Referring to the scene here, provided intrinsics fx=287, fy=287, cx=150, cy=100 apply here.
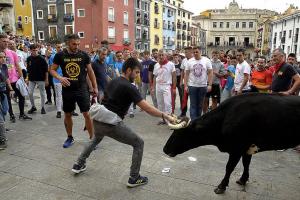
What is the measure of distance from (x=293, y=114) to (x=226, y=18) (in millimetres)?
85231

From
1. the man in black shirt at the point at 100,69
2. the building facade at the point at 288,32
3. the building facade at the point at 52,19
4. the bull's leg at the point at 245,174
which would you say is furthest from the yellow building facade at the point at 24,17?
the bull's leg at the point at 245,174

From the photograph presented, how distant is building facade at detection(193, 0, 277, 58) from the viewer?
272 ft

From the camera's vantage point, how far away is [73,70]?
5.14 m

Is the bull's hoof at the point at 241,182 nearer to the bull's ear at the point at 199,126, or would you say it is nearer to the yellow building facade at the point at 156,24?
→ the bull's ear at the point at 199,126

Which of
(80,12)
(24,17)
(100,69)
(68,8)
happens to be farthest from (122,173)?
(24,17)

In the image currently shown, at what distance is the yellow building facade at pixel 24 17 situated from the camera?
43.7 meters

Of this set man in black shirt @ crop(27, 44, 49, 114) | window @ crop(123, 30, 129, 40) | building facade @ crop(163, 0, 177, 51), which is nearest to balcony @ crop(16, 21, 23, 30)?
window @ crop(123, 30, 129, 40)

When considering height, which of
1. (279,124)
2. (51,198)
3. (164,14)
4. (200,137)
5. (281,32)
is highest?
(164,14)

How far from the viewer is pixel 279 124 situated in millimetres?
3518

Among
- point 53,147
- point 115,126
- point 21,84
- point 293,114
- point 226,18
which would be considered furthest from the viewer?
point 226,18

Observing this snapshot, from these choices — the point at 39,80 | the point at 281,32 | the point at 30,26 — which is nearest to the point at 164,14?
the point at 281,32

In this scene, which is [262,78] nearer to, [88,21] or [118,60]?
[118,60]

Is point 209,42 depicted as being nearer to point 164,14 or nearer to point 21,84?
point 164,14

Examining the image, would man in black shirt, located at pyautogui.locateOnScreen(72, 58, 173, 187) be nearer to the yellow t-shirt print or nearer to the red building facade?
the yellow t-shirt print
